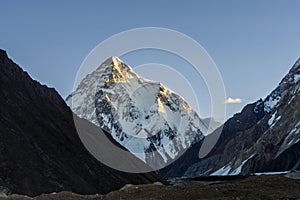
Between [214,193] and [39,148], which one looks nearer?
[214,193]

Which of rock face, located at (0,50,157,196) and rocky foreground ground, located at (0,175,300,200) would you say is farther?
rock face, located at (0,50,157,196)

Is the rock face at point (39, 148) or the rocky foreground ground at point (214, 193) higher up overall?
the rock face at point (39, 148)

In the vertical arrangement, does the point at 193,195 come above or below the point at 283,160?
below

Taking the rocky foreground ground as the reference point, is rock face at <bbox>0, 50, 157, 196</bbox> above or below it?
above

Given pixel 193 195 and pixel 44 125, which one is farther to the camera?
pixel 44 125

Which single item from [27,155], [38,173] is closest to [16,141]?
[27,155]

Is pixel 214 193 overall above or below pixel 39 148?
below

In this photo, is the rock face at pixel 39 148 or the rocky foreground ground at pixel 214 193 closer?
the rocky foreground ground at pixel 214 193

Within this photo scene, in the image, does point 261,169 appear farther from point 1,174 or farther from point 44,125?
point 1,174
